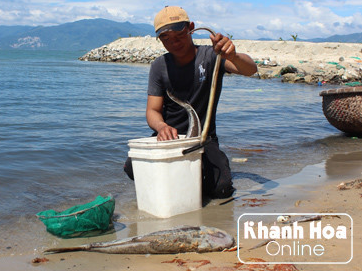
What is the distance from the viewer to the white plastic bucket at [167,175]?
318 cm

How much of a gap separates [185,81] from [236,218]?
1.23 meters

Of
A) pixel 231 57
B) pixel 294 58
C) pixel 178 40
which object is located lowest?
pixel 231 57

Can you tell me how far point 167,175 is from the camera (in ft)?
10.6

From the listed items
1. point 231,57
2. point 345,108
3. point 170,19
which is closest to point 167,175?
point 231,57

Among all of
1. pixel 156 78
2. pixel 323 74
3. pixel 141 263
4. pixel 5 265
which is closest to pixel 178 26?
pixel 156 78

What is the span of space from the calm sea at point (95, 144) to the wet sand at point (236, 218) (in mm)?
299

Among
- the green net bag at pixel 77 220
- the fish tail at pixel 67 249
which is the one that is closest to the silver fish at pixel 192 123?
the green net bag at pixel 77 220

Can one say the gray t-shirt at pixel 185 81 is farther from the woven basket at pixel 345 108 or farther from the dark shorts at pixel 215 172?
the woven basket at pixel 345 108

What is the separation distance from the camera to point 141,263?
2.48 m

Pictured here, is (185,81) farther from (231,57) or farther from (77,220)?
(77,220)

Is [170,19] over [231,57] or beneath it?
over

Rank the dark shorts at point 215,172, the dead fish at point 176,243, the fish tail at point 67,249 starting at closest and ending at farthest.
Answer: the dead fish at point 176,243 → the fish tail at point 67,249 → the dark shorts at point 215,172

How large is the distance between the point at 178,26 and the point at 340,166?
3020 millimetres

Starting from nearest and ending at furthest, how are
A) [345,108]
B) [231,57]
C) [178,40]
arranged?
1. [231,57]
2. [178,40]
3. [345,108]
